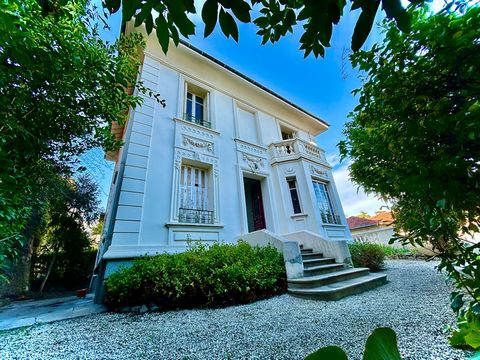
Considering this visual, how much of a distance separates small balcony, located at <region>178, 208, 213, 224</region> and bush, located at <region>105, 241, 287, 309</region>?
4.91 feet

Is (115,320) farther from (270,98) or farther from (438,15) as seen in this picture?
(270,98)

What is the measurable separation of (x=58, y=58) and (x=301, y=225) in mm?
6962

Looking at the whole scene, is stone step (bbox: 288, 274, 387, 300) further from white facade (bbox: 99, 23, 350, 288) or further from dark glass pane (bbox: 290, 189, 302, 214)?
dark glass pane (bbox: 290, 189, 302, 214)

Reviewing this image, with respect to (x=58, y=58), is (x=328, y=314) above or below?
below

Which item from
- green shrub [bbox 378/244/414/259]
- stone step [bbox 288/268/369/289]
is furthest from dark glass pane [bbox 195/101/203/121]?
green shrub [bbox 378/244/414/259]

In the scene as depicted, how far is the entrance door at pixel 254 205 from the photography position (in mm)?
7514

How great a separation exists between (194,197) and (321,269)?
3.63 metres

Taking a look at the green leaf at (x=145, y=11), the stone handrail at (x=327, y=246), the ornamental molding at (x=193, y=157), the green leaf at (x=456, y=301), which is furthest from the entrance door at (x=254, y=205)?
the green leaf at (x=145, y=11)

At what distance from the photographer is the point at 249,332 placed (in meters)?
2.24

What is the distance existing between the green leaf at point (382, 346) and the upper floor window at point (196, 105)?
273 inches

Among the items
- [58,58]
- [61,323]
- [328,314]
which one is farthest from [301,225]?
[58,58]

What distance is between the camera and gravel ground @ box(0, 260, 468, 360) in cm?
181

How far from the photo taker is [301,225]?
712 cm

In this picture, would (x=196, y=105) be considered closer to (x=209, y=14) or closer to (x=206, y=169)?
(x=206, y=169)
